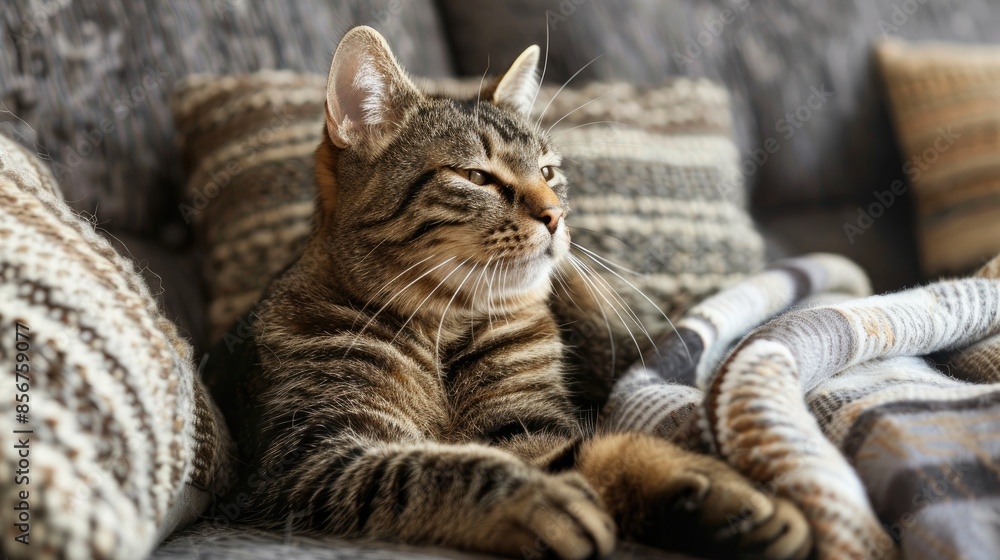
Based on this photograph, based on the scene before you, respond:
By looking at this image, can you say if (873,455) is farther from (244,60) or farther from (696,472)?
(244,60)

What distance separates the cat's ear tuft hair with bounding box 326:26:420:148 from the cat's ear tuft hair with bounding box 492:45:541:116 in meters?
0.16

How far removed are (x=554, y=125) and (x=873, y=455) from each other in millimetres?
888

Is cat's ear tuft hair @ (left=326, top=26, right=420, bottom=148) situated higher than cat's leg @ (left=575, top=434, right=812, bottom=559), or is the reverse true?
cat's ear tuft hair @ (left=326, top=26, right=420, bottom=148)

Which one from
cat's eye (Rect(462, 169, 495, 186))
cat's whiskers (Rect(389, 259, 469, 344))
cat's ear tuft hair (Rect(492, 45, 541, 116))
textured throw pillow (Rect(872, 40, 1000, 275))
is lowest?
textured throw pillow (Rect(872, 40, 1000, 275))

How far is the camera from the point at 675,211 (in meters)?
1.39

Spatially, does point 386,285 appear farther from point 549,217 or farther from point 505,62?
point 505,62

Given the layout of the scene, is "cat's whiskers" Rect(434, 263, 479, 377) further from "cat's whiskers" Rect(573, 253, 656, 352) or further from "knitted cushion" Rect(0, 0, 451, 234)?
"knitted cushion" Rect(0, 0, 451, 234)

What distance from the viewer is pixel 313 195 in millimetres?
1337

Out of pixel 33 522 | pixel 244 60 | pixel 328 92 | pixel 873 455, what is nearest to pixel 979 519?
pixel 873 455

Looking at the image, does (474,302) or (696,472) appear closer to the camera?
(696,472)

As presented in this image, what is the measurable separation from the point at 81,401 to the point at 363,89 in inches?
24.2

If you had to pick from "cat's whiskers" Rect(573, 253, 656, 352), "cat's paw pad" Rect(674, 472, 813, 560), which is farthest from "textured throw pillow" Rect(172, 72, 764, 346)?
"cat's paw pad" Rect(674, 472, 813, 560)

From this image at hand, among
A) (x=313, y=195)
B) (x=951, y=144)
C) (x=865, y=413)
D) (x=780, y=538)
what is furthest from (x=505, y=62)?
(x=780, y=538)

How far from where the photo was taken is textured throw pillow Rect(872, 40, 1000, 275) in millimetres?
1620
